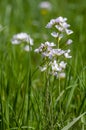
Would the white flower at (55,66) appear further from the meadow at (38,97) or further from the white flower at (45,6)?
the white flower at (45,6)

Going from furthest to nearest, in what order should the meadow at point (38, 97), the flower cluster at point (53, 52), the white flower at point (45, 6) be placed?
the white flower at point (45, 6) < the meadow at point (38, 97) < the flower cluster at point (53, 52)

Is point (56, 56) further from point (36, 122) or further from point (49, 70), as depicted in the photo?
point (36, 122)

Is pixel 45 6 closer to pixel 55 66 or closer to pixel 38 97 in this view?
pixel 38 97

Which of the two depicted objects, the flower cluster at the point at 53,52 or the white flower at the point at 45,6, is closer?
the flower cluster at the point at 53,52

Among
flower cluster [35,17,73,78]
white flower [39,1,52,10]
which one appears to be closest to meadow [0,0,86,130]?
flower cluster [35,17,73,78]

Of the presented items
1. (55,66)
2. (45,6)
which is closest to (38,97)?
(55,66)

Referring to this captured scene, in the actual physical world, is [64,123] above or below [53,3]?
below

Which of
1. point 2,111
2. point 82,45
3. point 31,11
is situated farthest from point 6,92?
point 31,11

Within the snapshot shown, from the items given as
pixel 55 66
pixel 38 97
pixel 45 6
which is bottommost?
pixel 38 97

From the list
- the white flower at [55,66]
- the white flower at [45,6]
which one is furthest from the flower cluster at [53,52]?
the white flower at [45,6]

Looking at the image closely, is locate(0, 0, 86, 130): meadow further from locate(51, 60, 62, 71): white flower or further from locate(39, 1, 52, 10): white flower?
locate(39, 1, 52, 10): white flower

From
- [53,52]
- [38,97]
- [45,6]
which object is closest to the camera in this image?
[53,52]
